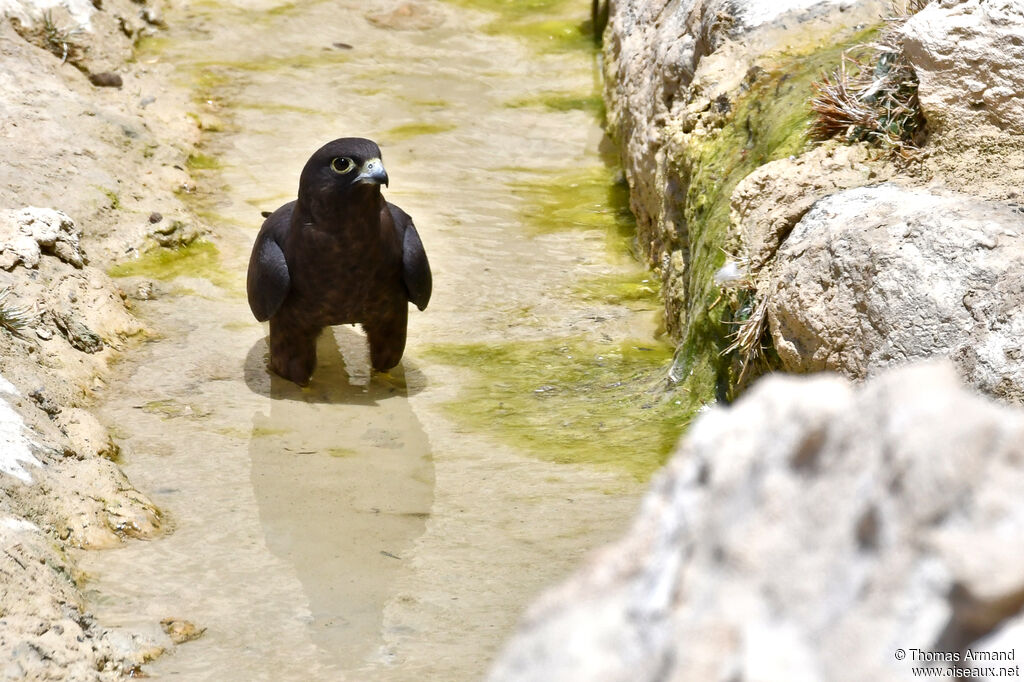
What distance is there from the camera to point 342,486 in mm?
4996

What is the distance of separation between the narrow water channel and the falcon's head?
112 centimetres

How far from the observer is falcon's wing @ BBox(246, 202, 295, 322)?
18.8ft

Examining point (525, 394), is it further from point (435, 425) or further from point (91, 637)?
point (91, 637)

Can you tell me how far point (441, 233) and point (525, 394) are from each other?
2395 millimetres

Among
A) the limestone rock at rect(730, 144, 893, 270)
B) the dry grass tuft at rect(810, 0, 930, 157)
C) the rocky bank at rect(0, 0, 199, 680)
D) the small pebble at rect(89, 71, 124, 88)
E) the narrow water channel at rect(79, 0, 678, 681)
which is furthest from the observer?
the small pebble at rect(89, 71, 124, 88)

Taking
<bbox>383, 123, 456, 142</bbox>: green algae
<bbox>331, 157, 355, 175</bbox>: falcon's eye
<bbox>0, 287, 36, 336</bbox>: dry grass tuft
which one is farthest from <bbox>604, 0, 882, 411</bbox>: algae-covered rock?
<bbox>0, 287, 36, 336</bbox>: dry grass tuft

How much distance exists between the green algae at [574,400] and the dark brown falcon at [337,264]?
56cm

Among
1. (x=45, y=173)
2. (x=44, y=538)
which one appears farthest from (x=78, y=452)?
(x=45, y=173)

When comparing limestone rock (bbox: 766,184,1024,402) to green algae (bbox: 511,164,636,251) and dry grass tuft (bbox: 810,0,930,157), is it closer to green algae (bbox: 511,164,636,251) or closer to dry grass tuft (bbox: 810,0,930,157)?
dry grass tuft (bbox: 810,0,930,157)

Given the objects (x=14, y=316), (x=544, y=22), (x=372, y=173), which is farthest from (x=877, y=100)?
(x=544, y=22)

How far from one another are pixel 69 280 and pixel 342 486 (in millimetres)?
2419

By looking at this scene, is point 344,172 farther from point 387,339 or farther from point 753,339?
point 753,339

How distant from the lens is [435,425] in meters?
5.67

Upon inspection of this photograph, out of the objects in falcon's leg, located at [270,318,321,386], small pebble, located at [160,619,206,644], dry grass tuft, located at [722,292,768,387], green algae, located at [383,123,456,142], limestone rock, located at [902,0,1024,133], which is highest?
limestone rock, located at [902,0,1024,133]
